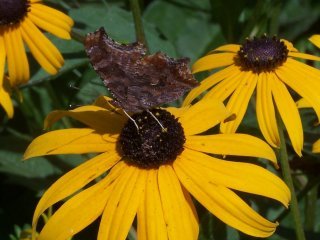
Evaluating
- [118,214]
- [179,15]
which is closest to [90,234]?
[118,214]

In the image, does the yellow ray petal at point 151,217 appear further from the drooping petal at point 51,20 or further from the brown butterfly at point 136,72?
the drooping petal at point 51,20

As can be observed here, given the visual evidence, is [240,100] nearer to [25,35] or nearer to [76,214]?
[76,214]

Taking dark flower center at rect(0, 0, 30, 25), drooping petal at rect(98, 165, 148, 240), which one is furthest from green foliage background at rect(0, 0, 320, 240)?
drooping petal at rect(98, 165, 148, 240)

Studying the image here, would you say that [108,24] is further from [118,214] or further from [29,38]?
[118,214]

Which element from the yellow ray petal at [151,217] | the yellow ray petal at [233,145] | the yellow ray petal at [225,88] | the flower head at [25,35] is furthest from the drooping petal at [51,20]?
the yellow ray petal at [151,217]

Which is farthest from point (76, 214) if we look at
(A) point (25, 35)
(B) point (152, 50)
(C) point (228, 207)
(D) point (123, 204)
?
(B) point (152, 50)

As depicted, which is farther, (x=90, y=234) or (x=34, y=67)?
(x=34, y=67)

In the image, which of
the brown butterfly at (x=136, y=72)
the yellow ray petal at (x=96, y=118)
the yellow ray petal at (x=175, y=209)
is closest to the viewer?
the yellow ray petal at (x=175, y=209)
